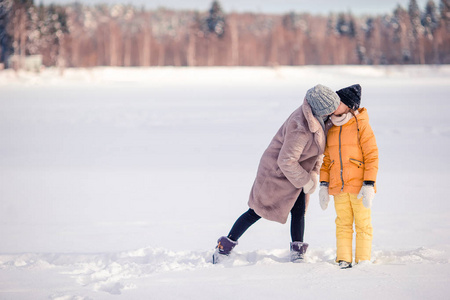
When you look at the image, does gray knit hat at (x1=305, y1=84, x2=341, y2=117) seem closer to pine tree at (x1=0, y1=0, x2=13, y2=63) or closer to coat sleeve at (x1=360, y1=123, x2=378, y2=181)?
coat sleeve at (x1=360, y1=123, x2=378, y2=181)

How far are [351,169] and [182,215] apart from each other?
2.09m

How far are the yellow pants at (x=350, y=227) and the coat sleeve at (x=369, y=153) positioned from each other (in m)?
0.18

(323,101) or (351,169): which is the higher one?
(323,101)

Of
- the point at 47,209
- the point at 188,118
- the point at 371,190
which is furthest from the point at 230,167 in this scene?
the point at 188,118

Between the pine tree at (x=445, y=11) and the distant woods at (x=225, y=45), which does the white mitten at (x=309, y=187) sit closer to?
the distant woods at (x=225, y=45)

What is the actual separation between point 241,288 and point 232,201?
238 centimetres

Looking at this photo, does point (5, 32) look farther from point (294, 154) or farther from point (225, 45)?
point (294, 154)

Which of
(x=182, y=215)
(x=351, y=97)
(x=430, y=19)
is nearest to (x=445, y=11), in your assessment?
(x=430, y=19)

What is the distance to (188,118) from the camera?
1134 centimetres

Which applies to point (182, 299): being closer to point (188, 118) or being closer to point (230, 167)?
point (230, 167)

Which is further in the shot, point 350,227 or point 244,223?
point 244,223

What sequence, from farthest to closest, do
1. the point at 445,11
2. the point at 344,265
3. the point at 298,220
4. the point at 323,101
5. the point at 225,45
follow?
the point at 225,45 < the point at 445,11 < the point at 298,220 < the point at 344,265 < the point at 323,101

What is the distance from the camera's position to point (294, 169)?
8.85 feet

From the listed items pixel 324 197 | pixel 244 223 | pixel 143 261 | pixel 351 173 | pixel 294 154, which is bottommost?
pixel 143 261
